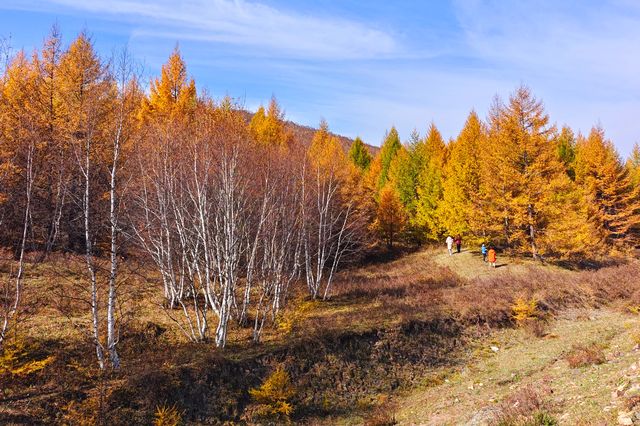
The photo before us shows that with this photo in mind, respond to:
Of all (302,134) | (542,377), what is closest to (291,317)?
(542,377)

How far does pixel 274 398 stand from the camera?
10359 mm

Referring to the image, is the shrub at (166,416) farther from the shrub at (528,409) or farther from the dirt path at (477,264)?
the dirt path at (477,264)

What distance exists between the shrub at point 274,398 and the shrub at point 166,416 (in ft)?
6.30

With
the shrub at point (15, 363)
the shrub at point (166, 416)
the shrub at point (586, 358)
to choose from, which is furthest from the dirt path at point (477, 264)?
the shrub at point (15, 363)

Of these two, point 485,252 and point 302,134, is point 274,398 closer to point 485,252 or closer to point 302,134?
point 485,252

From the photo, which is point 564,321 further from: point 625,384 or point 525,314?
point 625,384

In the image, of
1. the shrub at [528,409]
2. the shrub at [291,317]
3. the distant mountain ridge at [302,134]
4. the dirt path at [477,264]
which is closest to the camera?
the shrub at [528,409]

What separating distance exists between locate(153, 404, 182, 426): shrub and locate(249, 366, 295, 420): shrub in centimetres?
192

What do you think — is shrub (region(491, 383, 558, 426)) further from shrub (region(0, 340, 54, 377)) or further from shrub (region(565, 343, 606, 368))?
shrub (region(0, 340, 54, 377))

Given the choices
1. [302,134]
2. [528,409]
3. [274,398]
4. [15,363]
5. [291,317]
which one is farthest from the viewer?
[302,134]

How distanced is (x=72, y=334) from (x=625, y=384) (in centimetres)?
1432

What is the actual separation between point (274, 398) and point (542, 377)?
7358mm

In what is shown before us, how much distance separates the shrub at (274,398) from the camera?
10.2 m

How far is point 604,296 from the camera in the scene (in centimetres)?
1925
